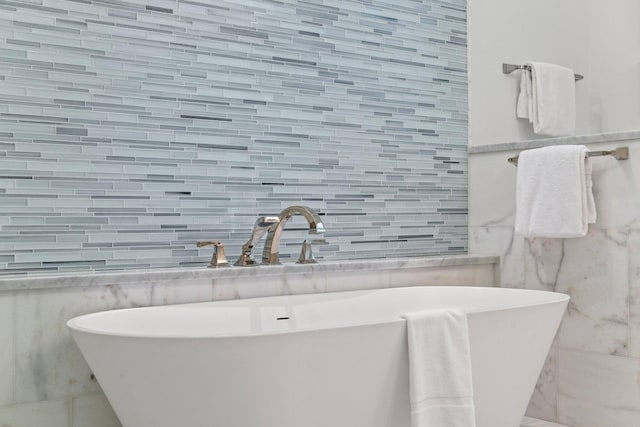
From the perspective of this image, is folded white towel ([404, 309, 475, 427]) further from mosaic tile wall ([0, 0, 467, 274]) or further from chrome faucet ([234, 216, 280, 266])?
mosaic tile wall ([0, 0, 467, 274])

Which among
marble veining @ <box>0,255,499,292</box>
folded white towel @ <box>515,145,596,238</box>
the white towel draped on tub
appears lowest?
marble veining @ <box>0,255,499,292</box>

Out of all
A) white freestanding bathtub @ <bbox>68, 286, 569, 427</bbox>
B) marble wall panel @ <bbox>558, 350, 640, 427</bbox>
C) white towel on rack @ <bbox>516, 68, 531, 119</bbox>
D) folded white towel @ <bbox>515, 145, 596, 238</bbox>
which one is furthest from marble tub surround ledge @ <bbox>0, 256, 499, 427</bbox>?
white towel on rack @ <bbox>516, 68, 531, 119</bbox>

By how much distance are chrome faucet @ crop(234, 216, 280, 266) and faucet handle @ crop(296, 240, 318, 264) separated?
0.60 ft

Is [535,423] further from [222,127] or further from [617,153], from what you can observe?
[222,127]

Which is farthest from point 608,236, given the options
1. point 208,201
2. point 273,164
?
point 208,201

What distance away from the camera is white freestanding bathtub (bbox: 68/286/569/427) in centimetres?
168

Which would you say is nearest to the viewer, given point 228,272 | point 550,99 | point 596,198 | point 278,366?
point 278,366

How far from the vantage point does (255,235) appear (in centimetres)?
245

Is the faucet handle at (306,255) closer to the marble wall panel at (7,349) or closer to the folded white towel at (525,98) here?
the marble wall panel at (7,349)

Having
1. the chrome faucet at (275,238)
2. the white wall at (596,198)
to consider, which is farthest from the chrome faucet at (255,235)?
the white wall at (596,198)

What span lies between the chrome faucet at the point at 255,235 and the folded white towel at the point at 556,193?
39.7 inches

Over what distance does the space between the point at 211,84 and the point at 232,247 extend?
58 centimetres

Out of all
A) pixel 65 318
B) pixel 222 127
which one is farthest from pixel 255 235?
pixel 65 318

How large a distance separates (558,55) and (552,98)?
0.22 metres
